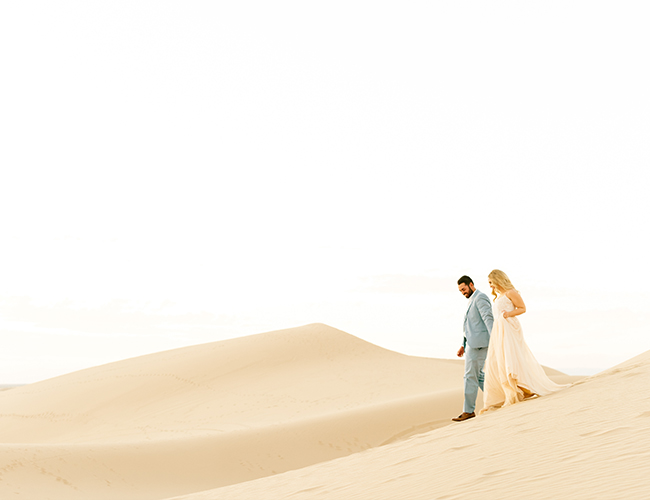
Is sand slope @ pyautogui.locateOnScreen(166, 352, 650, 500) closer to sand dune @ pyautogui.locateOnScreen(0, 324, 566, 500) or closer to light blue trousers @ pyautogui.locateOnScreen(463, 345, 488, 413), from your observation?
light blue trousers @ pyautogui.locateOnScreen(463, 345, 488, 413)

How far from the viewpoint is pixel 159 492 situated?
11344mm

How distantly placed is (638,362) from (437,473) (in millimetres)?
5666

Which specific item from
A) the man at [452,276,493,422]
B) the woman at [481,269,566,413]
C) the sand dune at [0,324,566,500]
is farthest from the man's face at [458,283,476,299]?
the sand dune at [0,324,566,500]

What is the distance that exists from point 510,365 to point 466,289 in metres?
1.28

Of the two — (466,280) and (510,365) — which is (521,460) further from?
(466,280)

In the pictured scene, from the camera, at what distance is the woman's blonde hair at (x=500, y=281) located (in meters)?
9.02

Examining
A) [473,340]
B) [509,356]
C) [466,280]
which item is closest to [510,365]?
[509,356]

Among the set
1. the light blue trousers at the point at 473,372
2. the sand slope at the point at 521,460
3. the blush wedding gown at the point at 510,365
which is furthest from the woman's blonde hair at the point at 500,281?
the sand slope at the point at 521,460

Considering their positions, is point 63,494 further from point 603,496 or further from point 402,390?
point 402,390

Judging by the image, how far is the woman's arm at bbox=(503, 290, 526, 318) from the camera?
885cm

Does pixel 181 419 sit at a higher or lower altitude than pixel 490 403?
higher

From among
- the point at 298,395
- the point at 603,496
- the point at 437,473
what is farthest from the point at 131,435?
the point at 603,496

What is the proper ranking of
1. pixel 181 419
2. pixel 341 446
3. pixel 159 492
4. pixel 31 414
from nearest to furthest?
1. pixel 159 492
2. pixel 341 446
3. pixel 181 419
4. pixel 31 414

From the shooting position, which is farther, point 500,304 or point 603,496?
point 500,304
